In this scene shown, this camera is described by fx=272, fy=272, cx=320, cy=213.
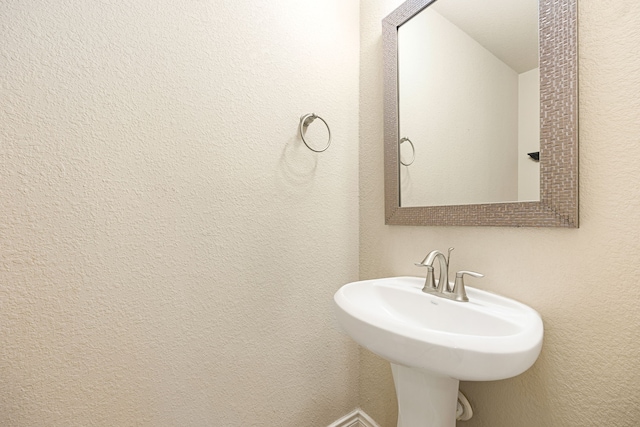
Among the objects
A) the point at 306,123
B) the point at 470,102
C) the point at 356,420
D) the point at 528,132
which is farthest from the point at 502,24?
the point at 356,420

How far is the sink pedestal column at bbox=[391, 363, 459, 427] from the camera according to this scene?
75cm

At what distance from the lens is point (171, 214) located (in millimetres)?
820

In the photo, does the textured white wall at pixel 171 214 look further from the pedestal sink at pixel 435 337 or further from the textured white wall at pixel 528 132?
the textured white wall at pixel 528 132

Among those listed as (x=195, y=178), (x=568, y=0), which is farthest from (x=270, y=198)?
(x=568, y=0)

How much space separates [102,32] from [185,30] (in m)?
0.22

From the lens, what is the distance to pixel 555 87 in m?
0.70

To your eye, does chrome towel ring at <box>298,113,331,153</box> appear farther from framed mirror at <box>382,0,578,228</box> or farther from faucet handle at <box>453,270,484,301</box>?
faucet handle at <box>453,270,484,301</box>

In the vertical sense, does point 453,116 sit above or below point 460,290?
above

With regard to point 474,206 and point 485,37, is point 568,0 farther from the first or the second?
point 474,206

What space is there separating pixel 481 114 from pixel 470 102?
6 centimetres

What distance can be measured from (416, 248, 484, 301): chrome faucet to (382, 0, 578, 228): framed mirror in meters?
0.14

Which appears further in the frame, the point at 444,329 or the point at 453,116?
the point at 453,116

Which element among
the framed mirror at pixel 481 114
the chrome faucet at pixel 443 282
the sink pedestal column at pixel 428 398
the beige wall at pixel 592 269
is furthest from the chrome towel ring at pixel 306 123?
the sink pedestal column at pixel 428 398

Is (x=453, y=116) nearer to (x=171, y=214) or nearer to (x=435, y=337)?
(x=435, y=337)
